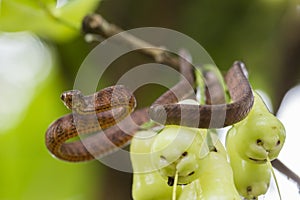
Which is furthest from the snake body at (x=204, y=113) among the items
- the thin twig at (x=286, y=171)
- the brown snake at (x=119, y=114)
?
the thin twig at (x=286, y=171)

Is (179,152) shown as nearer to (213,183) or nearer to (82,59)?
(213,183)

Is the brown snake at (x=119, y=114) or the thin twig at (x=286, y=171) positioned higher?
the brown snake at (x=119, y=114)

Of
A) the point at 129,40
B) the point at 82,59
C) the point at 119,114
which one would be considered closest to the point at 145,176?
the point at 119,114

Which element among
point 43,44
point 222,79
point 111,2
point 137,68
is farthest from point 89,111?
point 111,2

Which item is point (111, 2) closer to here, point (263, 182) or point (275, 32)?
point (275, 32)

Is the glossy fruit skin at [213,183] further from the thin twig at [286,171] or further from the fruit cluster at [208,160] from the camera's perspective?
the thin twig at [286,171]

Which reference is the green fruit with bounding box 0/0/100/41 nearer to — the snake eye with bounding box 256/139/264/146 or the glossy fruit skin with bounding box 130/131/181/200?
the glossy fruit skin with bounding box 130/131/181/200
